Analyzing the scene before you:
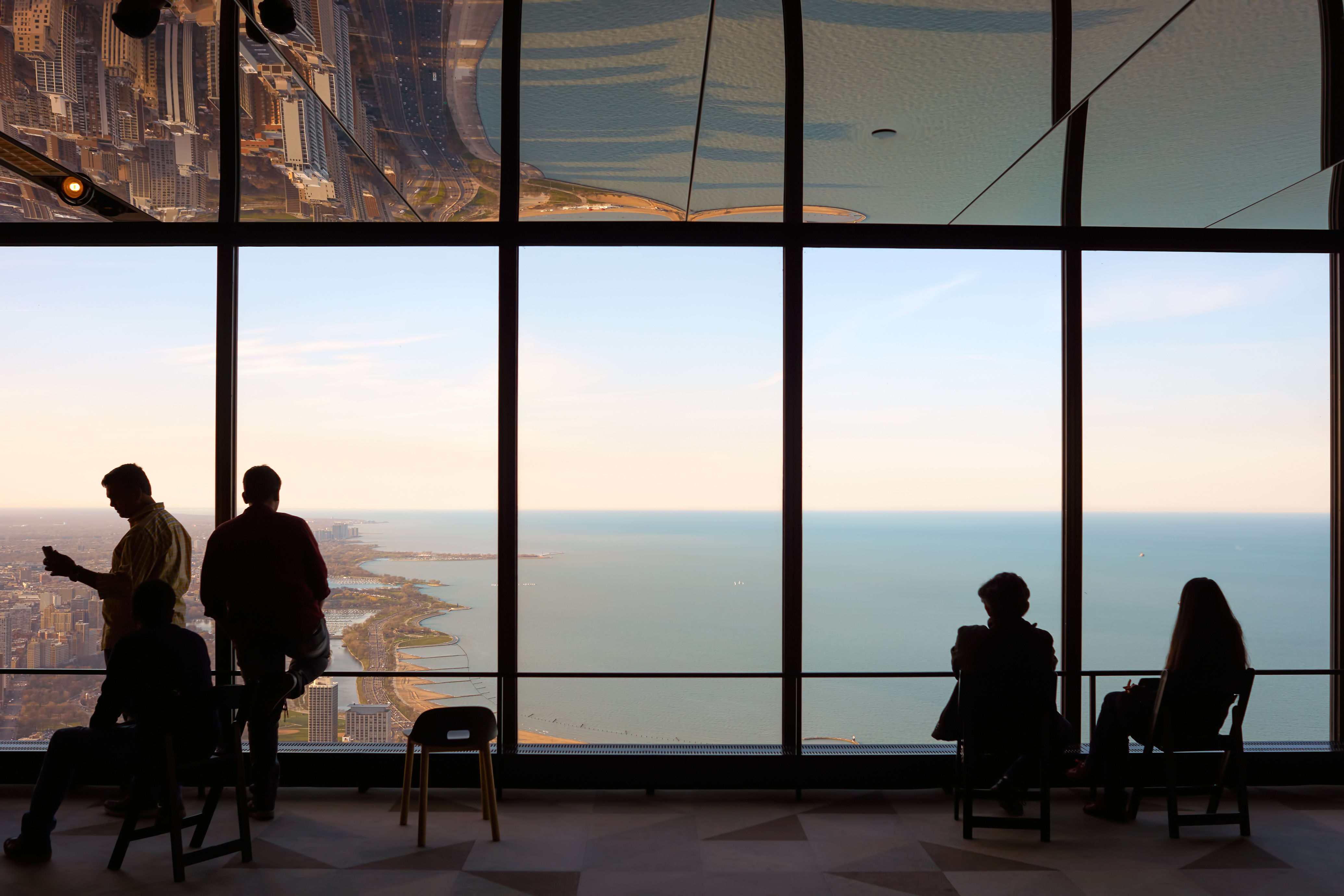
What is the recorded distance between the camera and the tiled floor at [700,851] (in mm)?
2922

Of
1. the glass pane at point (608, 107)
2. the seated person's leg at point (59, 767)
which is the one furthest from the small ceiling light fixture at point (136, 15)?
the seated person's leg at point (59, 767)

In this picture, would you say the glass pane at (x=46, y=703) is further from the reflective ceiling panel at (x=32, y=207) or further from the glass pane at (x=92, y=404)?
the reflective ceiling panel at (x=32, y=207)

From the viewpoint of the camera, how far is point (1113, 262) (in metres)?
4.31

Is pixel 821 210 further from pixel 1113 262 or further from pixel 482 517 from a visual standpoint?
pixel 482 517

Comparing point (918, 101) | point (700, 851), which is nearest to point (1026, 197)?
point (918, 101)

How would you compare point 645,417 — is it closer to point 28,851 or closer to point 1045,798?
point 1045,798

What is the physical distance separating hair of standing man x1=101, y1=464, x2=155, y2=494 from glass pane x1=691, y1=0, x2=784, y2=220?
290cm

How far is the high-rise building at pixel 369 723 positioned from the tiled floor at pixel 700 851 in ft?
0.90

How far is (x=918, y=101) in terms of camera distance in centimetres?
400

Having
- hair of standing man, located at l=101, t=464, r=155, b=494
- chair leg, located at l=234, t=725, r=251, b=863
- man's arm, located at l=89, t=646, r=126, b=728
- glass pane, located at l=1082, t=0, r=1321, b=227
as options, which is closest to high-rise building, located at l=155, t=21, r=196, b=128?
hair of standing man, located at l=101, t=464, r=155, b=494

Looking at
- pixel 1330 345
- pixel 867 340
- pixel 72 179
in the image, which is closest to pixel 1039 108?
pixel 1330 345

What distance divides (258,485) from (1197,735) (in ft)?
13.8

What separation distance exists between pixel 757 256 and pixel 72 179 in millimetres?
3358

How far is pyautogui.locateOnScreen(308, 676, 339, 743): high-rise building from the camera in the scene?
13.3 feet
